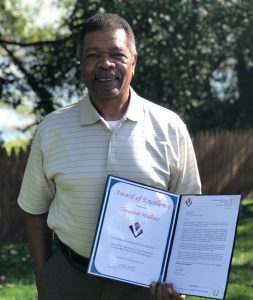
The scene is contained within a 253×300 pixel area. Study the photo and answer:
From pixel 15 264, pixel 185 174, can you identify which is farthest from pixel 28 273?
pixel 185 174

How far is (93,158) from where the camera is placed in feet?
8.14

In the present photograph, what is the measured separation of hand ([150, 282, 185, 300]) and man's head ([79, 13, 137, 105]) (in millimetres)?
764

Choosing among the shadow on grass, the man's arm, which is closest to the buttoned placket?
the man's arm

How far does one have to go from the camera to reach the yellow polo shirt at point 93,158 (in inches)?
97.3

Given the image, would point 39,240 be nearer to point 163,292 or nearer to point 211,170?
point 163,292

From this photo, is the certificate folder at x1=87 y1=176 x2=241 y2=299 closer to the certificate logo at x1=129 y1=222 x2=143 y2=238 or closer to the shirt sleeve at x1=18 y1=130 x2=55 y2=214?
the certificate logo at x1=129 y1=222 x2=143 y2=238

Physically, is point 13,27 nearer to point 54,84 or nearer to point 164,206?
point 54,84

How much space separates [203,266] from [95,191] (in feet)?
1.69

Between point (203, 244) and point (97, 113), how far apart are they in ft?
2.21

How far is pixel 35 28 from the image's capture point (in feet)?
51.5

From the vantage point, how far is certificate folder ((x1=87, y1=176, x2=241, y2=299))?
238cm

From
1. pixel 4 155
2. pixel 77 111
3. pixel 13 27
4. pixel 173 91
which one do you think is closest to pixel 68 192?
pixel 77 111

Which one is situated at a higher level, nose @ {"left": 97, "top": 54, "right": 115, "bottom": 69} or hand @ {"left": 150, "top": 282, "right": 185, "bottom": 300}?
nose @ {"left": 97, "top": 54, "right": 115, "bottom": 69}

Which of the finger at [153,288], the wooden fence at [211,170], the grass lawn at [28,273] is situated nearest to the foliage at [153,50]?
the wooden fence at [211,170]
